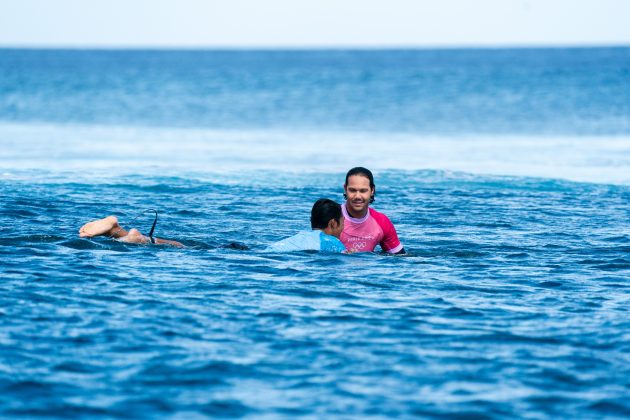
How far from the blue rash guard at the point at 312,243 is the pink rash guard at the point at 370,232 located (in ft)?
0.73

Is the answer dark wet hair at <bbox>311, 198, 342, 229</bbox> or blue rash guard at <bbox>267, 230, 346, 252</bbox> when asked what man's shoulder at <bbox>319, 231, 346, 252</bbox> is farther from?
dark wet hair at <bbox>311, 198, 342, 229</bbox>

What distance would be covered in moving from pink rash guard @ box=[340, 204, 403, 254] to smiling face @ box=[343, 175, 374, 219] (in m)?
0.18

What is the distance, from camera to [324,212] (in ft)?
41.8

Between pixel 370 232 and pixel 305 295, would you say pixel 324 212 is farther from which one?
pixel 305 295

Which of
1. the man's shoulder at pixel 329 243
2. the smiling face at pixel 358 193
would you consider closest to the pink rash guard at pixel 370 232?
the smiling face at pixel 358 193

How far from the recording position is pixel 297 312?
33.5 ft

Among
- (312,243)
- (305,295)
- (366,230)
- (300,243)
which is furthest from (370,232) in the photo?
(305,295)

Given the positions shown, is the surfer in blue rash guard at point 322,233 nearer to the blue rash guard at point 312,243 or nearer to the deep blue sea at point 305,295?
the blue rash guard at point 312,243

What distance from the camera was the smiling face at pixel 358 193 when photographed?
1279 centimetres

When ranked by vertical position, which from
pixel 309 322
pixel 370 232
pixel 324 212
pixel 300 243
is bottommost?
pixel 309 322

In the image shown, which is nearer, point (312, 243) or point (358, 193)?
point (358, 193)

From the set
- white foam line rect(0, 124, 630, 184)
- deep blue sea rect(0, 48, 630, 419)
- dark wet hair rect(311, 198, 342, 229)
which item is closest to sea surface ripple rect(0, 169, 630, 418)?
deep blue sea rect(0, 48, 630, 419)

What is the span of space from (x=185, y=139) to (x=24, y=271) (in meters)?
24.9

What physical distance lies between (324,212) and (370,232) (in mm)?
830
